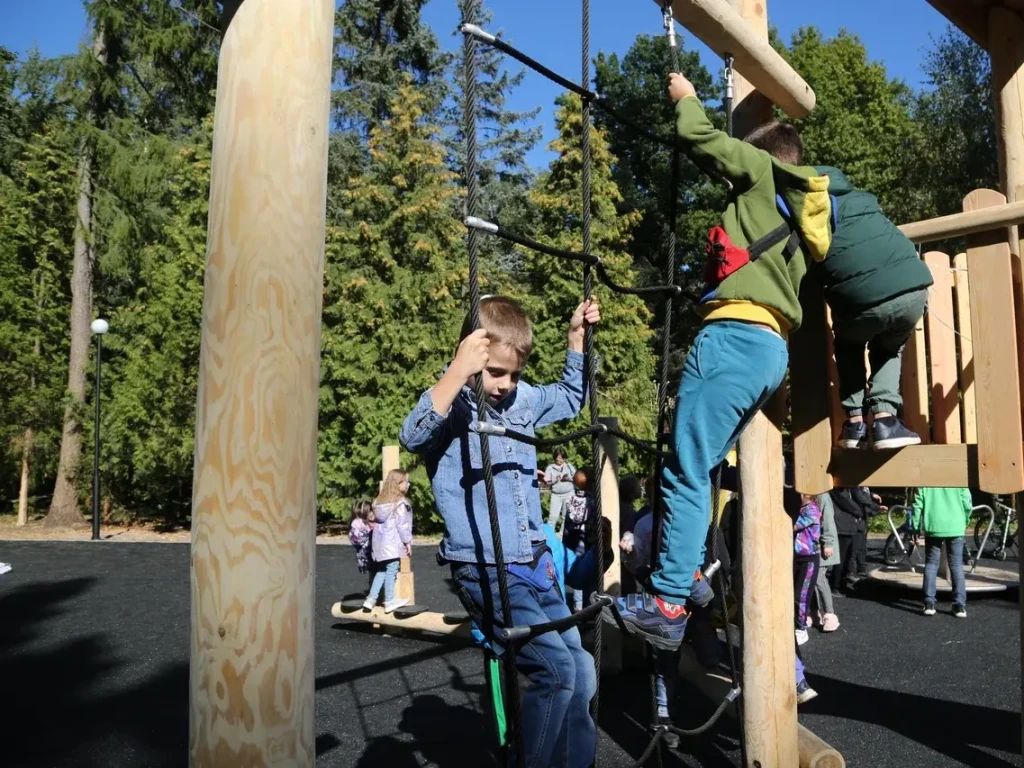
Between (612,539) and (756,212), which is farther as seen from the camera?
(612,539)

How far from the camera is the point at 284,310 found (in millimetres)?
1685

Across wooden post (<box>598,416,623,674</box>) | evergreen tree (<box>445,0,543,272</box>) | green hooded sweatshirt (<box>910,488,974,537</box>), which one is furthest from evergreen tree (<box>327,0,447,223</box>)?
wooden post (<box>598,416,623,674</box>)

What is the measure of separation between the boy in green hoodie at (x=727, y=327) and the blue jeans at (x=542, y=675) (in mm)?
220

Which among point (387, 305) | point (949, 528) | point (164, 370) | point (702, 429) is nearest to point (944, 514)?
point (949, 528)

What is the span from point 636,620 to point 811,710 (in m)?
3.20

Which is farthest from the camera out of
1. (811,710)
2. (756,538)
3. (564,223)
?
(564,223)

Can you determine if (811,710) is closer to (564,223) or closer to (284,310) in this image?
(284,310)

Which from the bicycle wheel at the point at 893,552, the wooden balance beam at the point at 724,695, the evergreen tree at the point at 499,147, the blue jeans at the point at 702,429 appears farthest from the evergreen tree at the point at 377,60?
the blue jeans at the point at 702,429

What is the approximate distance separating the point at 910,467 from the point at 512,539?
157 centimetres

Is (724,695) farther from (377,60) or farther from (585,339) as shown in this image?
(377,60)

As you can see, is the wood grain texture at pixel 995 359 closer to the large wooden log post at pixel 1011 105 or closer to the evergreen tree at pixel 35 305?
the large wooden log post at pixel 1011 105

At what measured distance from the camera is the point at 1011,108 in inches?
130

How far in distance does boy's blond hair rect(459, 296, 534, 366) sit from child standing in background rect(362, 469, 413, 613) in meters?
5.26

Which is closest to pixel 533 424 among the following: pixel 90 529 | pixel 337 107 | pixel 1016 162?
pixel 1016 162
